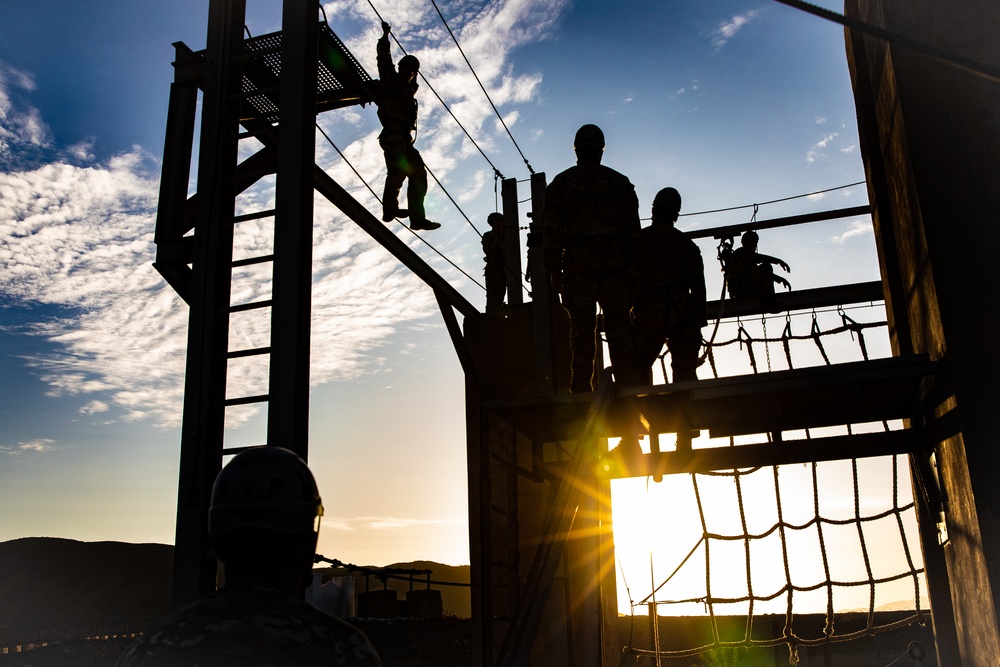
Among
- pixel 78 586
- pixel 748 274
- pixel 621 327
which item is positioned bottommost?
pixel 78 586

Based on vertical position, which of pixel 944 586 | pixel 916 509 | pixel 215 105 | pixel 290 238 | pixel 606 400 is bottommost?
pixel 944 586

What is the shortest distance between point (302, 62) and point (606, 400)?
3657 millimetres

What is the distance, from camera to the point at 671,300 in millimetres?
7008

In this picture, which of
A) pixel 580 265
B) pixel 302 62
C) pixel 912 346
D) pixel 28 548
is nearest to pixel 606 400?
pixel 580 265

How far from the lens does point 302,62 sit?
6.61 metres

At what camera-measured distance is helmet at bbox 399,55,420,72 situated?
33.8 ft

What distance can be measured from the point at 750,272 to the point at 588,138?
5779mm

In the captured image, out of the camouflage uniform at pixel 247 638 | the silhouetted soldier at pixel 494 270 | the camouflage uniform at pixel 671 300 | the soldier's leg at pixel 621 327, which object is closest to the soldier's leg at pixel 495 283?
the silhouetted soldier at pixel 494 270

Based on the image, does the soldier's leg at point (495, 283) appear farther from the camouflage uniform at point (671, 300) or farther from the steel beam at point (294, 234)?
the steel beam at point (294, 234)

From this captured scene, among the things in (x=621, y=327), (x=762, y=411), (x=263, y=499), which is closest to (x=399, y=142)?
(x=621, y=327)

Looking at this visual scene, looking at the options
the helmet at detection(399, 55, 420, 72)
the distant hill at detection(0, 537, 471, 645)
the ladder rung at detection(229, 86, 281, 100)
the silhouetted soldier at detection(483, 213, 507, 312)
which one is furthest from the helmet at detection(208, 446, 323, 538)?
the distant hill at detection(0, 537, 471, 645)

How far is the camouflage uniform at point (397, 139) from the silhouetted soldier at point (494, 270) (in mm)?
3880

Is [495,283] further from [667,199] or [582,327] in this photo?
[582,327]

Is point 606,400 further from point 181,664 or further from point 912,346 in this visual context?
point 181,664
